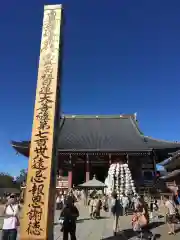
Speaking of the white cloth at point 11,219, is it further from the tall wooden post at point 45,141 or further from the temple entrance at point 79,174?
the temple entrance at point 79,174

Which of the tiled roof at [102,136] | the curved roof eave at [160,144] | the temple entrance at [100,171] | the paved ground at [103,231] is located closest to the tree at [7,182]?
the tiled roof at [102,136]

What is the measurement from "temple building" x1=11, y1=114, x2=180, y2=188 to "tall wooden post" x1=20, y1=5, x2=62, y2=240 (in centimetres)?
1815

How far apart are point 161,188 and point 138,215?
55.9 ft

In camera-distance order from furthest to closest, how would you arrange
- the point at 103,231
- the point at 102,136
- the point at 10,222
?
the point at 102,136, the point at 103,231, the point at 10,222

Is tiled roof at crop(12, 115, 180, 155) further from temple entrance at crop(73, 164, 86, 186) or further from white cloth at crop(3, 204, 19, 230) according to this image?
white cloth at crop(3, 204, 19, 230)

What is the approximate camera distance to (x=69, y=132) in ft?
104

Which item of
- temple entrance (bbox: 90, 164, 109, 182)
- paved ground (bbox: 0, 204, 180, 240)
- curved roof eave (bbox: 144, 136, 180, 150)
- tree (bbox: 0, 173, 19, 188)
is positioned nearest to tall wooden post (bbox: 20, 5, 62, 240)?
paved ground (bbox: 0, 204, 180, 240)

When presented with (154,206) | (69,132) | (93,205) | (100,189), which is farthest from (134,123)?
(93,205)

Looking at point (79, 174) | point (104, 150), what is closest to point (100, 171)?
point (79, 174)

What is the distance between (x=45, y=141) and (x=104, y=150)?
18.7 meters

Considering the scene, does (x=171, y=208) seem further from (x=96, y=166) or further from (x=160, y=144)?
(x=96, y=166)

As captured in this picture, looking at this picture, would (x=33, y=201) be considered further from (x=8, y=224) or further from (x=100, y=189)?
(x=100, y=189)

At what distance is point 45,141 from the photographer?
7.56 m

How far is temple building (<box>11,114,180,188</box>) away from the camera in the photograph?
26.4m
